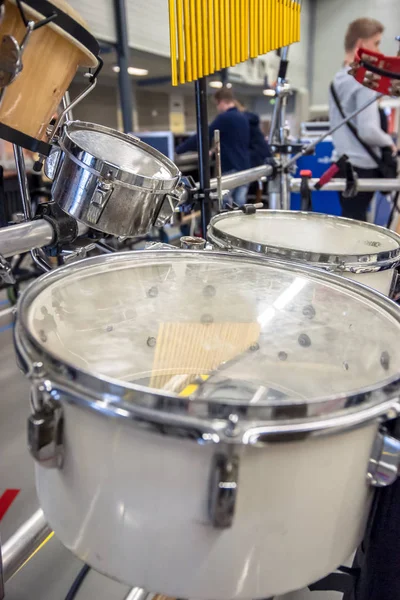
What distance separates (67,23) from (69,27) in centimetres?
1

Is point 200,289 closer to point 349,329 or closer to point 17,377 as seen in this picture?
point 349,329

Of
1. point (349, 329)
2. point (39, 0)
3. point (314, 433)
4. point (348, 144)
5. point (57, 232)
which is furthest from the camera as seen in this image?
point (348, 144)

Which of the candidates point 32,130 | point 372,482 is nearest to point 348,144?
point 32,130

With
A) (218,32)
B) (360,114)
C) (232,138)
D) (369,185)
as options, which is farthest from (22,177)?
(232,138)

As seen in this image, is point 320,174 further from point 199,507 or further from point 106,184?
point 199,507

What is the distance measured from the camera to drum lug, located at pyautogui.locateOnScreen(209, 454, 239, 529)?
0.39 m

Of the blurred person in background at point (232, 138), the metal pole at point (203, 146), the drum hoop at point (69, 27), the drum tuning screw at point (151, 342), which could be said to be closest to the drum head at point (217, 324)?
the drum tuning screw at point (151, 342)

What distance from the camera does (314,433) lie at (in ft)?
1.31

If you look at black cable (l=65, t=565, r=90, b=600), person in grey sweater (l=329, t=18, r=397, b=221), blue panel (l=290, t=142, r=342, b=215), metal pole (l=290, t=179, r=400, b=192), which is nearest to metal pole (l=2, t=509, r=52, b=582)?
black cable (l=65, t=565, r=90, b=600)

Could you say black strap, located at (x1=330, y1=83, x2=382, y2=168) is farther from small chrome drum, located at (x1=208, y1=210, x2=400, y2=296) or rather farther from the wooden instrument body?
the wooden instrument body

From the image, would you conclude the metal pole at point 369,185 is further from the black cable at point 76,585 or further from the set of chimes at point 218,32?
the black cable at point 76,585

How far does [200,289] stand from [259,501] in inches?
16.4

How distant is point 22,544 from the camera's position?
0.86 meters

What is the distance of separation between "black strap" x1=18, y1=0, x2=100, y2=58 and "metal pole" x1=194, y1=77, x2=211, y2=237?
52cm
